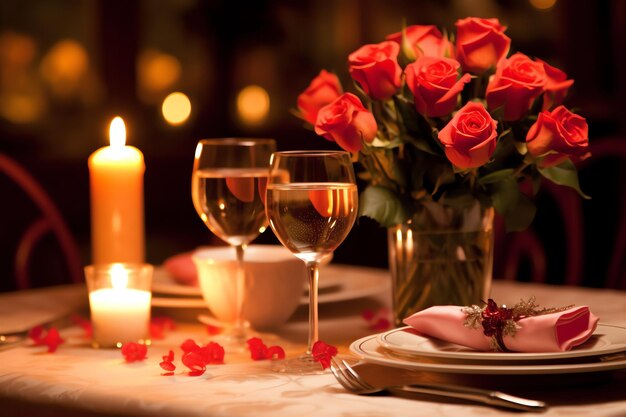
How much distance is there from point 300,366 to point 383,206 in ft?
0.81

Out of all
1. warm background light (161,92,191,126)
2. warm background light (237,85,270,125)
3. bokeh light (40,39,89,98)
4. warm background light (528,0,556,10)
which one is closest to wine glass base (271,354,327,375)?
warm background light (528,0,556,10)

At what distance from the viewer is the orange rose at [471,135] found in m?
1.04

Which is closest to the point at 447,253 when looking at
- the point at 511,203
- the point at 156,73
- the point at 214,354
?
the point at 511,203

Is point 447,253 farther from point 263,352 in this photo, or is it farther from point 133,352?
point 133,352

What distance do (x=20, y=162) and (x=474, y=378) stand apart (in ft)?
8.91

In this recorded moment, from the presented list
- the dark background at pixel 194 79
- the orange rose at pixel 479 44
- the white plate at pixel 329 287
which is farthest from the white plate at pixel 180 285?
the dark background at pixel 194 79

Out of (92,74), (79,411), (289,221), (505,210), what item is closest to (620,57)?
(92,74)

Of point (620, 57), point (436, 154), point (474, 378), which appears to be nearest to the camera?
point (474, 378)

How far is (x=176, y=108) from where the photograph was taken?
155 inches

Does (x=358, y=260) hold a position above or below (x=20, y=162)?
below

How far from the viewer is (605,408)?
2.65ft

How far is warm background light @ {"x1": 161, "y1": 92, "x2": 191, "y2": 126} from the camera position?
3.88 m

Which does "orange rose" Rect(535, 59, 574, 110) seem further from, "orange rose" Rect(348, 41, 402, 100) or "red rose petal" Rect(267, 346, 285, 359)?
"red rose petal" Rect(267, 346, 285, 359)

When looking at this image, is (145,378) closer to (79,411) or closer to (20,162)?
(79,411)
